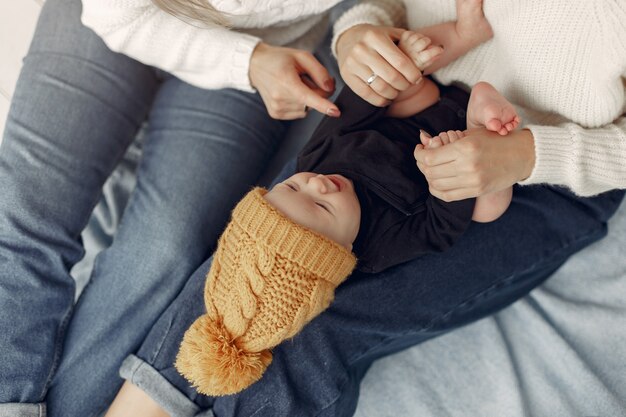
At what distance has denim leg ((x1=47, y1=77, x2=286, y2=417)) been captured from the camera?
3.19 ft

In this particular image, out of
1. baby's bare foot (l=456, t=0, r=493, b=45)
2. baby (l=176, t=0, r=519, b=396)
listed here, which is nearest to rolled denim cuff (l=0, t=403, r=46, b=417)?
baby (l=176, t=0, r=519, b=396)

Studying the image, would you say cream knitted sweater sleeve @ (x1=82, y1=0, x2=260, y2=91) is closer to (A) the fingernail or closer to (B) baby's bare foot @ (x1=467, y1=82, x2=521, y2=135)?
(A) the fingernail

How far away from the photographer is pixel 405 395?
42.4 inches

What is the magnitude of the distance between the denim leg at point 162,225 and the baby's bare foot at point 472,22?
0.43 m

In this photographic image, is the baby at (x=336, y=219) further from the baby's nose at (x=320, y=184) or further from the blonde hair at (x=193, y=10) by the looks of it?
the blonde hair at (x=193, y=10)

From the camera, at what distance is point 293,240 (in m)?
0.77

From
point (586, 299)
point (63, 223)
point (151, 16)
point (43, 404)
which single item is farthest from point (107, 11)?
point (586, 299)

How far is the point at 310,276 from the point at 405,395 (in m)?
0.43

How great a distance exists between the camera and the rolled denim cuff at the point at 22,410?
88 cm

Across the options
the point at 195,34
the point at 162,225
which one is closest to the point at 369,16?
the point at 195,34

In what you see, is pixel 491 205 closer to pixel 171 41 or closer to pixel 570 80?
pixel 570 80

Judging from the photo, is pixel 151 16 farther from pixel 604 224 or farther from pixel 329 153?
pixel 604 224

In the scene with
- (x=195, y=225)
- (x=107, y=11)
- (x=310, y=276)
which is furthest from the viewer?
(x=195, y=225)

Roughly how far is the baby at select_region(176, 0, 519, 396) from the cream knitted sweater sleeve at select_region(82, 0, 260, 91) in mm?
202
